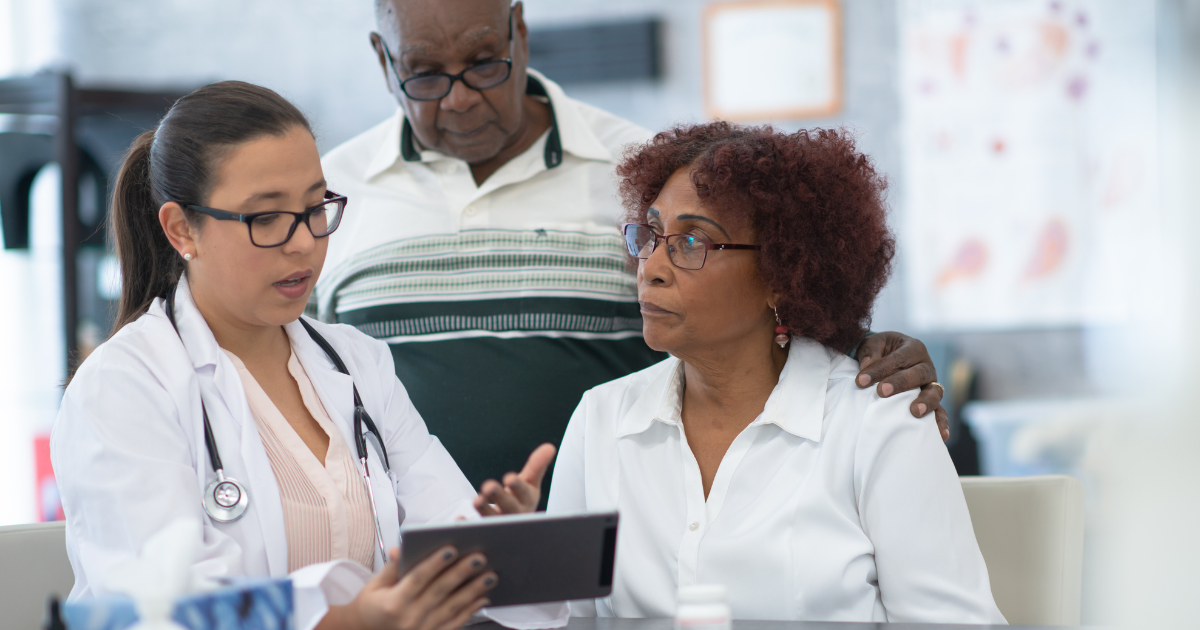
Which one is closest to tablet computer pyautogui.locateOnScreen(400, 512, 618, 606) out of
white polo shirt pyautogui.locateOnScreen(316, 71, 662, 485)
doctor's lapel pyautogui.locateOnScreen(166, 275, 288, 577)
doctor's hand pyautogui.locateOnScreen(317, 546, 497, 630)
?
doctor's hand pyautogui.locateOnScreen(317, 546, 497, 630)

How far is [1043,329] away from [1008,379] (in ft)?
0.85

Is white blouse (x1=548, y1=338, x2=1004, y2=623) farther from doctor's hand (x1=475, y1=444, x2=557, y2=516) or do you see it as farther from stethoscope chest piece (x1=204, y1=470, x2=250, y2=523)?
stethoscope chest piece (x1=204, y1=470, x2=250, y2=523)

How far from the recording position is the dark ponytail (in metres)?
1.44

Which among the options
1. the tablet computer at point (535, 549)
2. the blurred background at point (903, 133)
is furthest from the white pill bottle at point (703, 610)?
the blurred background at point (903, 133)

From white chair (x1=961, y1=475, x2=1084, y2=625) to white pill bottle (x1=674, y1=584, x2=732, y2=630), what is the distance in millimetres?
927

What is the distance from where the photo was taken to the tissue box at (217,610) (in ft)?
3.12

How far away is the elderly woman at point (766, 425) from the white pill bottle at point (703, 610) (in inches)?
19.5

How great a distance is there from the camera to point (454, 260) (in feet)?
7.25

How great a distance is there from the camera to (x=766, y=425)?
5.49 feet

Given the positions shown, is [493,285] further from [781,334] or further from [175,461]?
[175,461]

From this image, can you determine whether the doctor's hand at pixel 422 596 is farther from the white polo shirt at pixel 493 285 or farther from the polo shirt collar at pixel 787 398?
the white polo shirt at pixel 493 285

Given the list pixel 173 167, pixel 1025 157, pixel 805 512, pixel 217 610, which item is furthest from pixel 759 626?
pixel 1025 157

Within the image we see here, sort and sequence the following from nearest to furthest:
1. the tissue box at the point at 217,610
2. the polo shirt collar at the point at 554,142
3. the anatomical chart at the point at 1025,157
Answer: the tissue box at the point at 217,610 < the polo shirt collar at the point at 554,142 < the anatomical chart at the point at 1025,157

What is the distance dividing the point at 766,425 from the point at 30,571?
4.20 feet
